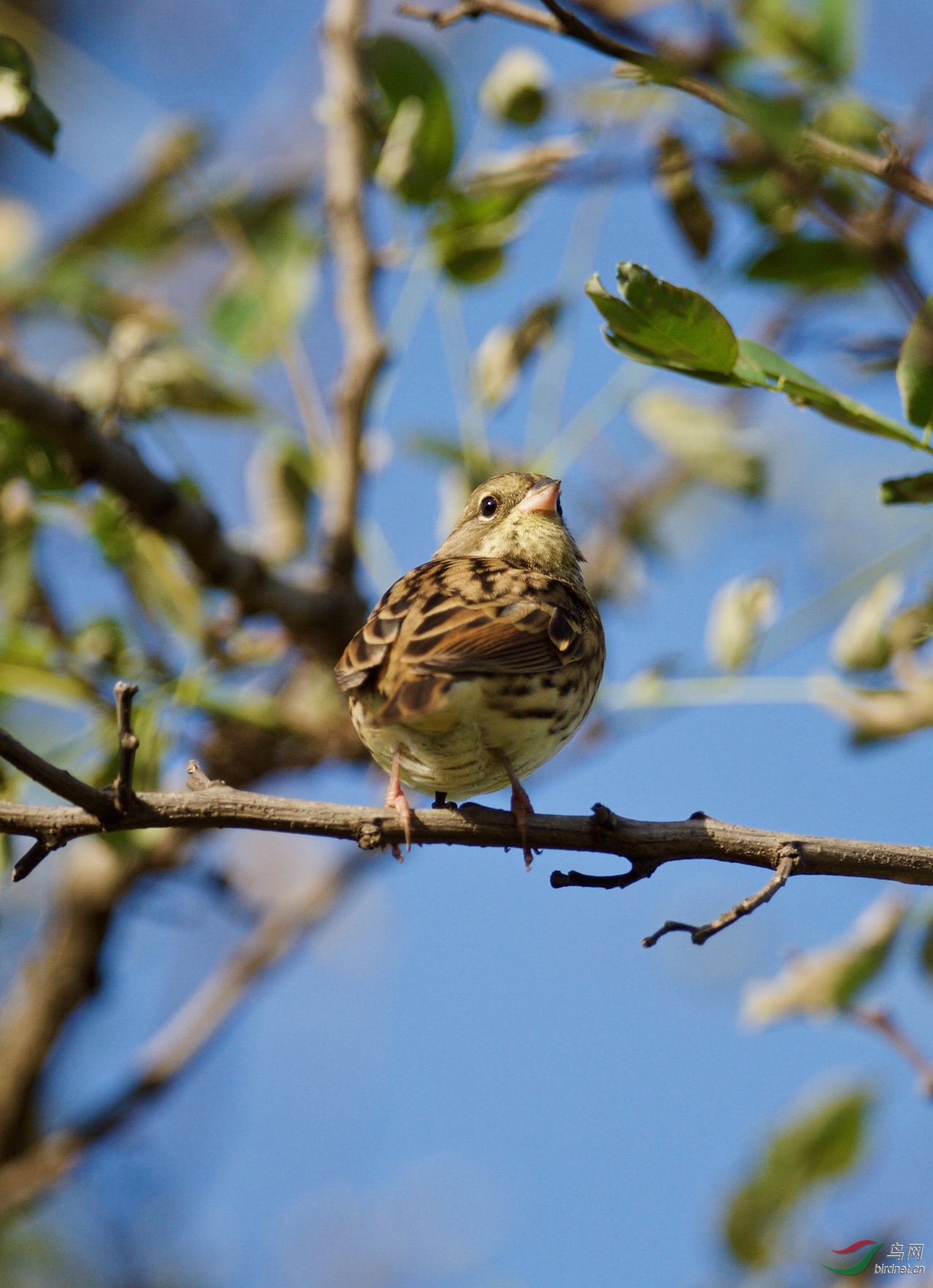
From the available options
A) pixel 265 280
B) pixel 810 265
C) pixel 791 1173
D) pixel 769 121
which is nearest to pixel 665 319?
pixel 769 121

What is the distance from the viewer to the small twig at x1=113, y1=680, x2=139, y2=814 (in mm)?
2273

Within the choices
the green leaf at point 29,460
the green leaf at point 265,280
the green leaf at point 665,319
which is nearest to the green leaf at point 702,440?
the green leaf at point 265,280

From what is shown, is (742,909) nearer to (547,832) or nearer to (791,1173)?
(547,832)

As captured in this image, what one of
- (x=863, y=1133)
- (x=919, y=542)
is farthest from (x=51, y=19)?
(x=863, y=1133)

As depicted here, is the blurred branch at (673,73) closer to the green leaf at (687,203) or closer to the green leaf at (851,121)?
the green leaf at (851,121)

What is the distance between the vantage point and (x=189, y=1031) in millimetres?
4707

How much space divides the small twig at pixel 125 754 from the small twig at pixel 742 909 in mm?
927

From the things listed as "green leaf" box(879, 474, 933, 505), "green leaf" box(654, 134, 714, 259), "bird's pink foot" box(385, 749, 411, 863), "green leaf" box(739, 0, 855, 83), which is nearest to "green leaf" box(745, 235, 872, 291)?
"green leaf" box(654, 134, 714, 259)

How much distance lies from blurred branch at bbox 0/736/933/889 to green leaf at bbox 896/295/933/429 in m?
0.81

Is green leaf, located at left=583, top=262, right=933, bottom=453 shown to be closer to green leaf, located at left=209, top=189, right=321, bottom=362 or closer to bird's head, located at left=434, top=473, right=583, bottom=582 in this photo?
bird's head, located at left=434, top=473, right=583, bottom=582

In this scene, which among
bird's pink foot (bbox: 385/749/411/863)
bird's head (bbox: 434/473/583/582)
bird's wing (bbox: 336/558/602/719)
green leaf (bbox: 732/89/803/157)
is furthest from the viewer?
bird's head (bbox: 434/473/583/582)

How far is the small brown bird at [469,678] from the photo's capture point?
10.3ft

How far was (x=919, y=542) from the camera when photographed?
134 inches

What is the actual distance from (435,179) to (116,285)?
6.17 feet
